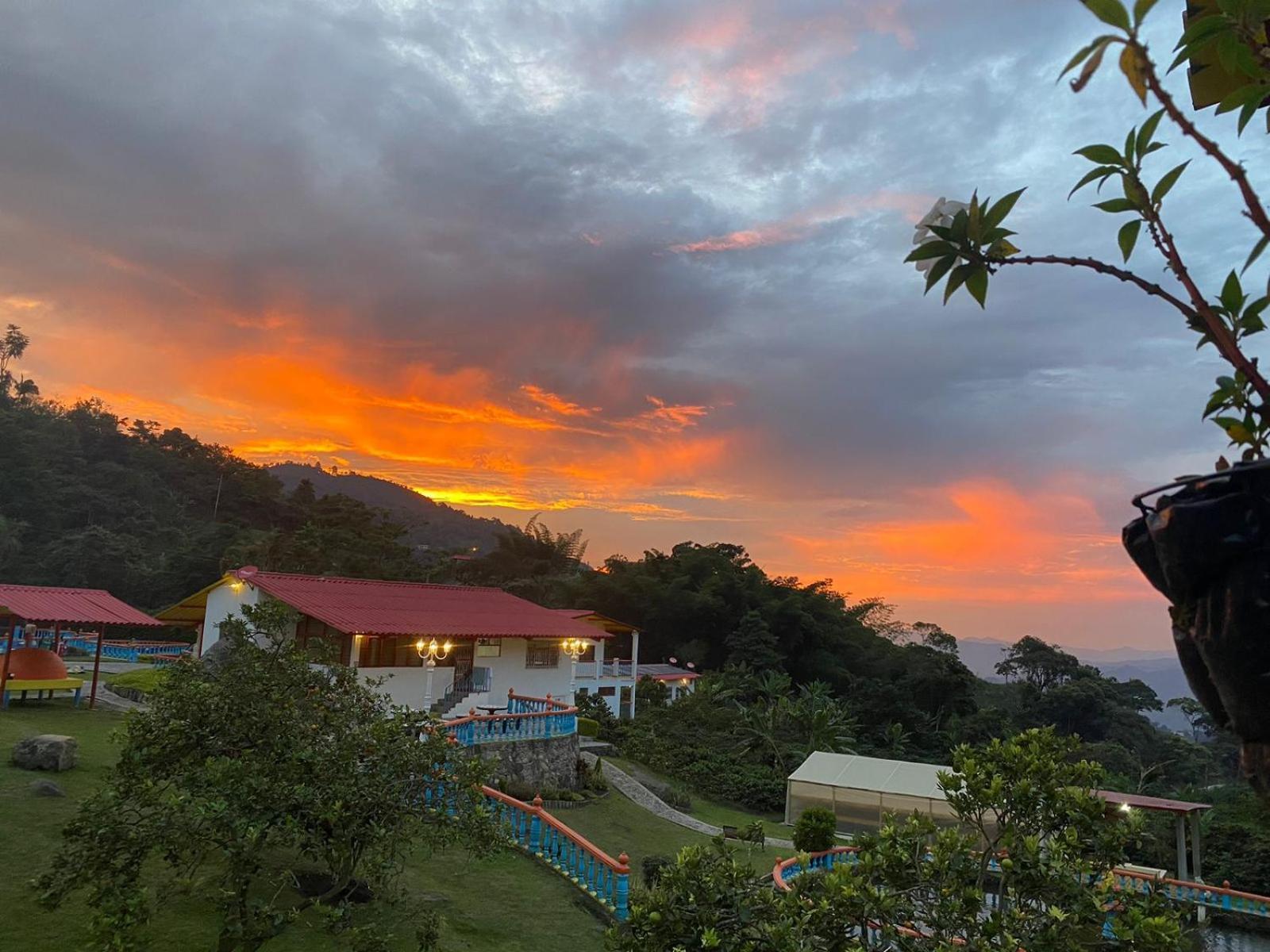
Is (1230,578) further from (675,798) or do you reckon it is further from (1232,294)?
(675,798)

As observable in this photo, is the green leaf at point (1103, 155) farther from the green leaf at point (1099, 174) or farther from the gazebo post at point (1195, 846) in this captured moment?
the gazebo post at point (1195, 846)

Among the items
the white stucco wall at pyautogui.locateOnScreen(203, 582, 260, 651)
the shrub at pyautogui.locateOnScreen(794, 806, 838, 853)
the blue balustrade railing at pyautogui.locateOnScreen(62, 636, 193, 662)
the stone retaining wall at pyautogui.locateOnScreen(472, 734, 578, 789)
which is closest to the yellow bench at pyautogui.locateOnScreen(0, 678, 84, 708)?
the white stucco wall at pyautogui.locateOnScreen(203, 582, 260, 651)

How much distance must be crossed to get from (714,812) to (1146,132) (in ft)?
75.9

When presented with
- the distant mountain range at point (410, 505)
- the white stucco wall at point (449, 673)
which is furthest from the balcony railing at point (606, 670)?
the distant mountain range at point (410, 505)

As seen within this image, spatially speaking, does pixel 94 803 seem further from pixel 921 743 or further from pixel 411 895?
pixel 921 743

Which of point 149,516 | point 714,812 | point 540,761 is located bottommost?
point 714,812

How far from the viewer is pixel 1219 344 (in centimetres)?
134

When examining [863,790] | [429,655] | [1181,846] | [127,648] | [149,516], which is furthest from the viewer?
[149,516]

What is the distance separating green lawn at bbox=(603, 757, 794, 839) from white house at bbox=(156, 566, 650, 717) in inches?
135

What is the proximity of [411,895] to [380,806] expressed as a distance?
379cm

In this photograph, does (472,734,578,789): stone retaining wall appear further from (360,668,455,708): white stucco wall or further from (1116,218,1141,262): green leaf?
(1116,218,1141,262): green leaf

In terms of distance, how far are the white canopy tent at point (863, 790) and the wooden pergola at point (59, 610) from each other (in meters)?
16.6

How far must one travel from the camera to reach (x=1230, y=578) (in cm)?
124

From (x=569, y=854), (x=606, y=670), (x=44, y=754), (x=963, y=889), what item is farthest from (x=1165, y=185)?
(x=606, y=670)
